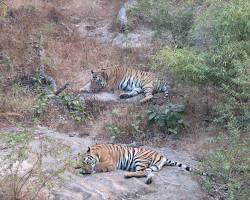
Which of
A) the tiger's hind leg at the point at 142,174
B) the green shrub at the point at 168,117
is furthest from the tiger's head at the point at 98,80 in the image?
the tiger's hind leg at the point at 142,174

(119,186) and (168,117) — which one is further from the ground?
(168,117)

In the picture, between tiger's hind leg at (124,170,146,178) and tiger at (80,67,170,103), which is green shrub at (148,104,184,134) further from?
tiger's hind leg at (124,170,146,178)

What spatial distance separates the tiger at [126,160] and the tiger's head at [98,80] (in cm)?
357

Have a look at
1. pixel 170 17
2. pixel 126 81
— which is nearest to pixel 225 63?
pixel 126 81

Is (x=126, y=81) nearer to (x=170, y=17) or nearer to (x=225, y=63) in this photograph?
(x=170, y=17)

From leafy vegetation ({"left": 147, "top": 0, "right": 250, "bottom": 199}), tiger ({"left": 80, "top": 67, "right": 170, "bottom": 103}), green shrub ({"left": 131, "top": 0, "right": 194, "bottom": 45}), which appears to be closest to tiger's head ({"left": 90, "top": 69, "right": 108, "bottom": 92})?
tiger ({"left": 80, "top": 67, "right": 170, "bottom": 103})

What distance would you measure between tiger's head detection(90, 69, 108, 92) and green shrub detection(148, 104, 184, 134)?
2457 millimetres

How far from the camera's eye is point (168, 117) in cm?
966

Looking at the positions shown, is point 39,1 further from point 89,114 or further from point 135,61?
point 89,114

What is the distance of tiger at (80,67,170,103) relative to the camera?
456 inches

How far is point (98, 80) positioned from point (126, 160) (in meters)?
3.95

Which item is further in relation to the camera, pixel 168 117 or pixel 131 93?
pixel 131 93

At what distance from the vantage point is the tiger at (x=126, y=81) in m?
11.6

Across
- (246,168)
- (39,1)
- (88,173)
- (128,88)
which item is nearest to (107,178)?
(88,173)
